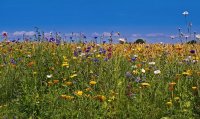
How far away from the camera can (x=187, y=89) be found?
319 inches

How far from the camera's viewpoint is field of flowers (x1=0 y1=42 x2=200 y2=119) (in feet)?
24.1

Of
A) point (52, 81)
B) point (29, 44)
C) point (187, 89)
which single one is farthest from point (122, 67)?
point (29, 44)

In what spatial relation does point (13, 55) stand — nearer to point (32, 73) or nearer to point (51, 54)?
point (51, 54)

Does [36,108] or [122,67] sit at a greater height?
[122,67]

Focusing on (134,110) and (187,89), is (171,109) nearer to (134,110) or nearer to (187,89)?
(134,110)

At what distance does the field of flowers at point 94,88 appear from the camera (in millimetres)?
7344

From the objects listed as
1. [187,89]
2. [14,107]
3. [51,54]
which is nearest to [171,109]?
[187,89]

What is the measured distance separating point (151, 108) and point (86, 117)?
2.97 ft

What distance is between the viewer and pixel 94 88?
8500 millimetres

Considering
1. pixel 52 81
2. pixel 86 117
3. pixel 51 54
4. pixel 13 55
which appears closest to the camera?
pixel 86 117

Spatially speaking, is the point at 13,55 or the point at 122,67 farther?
the point at 13,55

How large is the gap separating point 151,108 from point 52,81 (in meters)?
2.69

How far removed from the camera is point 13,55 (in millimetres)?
12461

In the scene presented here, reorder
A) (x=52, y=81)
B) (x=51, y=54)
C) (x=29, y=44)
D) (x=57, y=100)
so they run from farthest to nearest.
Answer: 1. (x=29, y=44)
2. (x=51, y=54)
3. (x=52, y=81)
4. (x=57, y=100)
